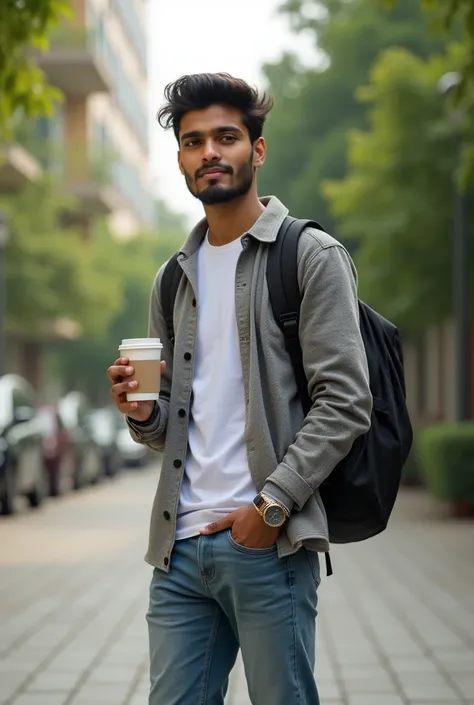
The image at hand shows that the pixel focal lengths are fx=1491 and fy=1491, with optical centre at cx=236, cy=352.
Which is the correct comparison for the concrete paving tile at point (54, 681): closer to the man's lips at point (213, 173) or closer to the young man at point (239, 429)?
the young man at point (239, 429)

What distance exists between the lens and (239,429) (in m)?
3.62

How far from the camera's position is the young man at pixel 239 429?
352 cm

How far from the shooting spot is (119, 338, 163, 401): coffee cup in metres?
3.62

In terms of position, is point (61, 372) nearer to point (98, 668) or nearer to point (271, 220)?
point (98, 668)

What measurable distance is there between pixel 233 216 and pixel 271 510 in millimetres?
796

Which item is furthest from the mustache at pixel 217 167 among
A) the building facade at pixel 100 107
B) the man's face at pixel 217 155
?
the building facade at pixel 100 107

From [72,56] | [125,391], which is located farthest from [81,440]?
[125,391]

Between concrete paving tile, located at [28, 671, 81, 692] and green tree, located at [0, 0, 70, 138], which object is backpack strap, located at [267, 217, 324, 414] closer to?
concrete paving tile, located at [28, 671, 81, 692]

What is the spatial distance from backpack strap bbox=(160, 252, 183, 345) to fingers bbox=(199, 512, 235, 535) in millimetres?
638

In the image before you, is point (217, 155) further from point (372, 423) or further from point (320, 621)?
point (320, 621)

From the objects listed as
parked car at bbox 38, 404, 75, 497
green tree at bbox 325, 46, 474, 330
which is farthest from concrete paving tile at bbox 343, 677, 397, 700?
parked car at bbox 38, 404, 75, 497

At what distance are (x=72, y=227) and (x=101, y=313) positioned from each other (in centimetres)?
1119

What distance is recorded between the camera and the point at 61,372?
54562 mm

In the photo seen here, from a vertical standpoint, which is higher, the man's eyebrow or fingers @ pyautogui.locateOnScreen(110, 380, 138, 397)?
the man's eyebrow
